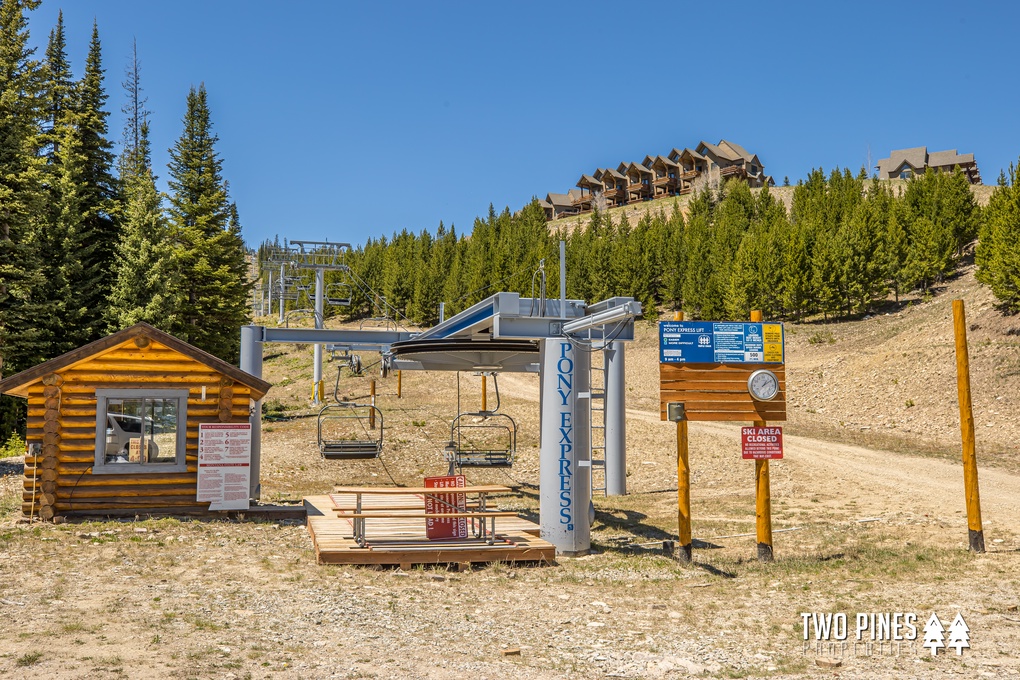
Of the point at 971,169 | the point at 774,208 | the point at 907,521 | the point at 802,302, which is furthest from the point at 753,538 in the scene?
the point at 971,169

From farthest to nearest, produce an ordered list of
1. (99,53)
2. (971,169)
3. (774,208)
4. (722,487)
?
(971,169) < (774,208) < (99,53) < (722,487)

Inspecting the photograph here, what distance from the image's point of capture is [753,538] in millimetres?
14242

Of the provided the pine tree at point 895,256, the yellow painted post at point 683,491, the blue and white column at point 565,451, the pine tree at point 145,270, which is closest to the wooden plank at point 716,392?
the yellow painted post at point 683,491

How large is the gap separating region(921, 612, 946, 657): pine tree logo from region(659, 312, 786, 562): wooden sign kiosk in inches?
144

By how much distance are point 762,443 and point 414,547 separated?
582 cm

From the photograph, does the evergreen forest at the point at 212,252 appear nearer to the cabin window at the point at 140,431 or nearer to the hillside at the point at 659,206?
the cabin window at the point at 140,431

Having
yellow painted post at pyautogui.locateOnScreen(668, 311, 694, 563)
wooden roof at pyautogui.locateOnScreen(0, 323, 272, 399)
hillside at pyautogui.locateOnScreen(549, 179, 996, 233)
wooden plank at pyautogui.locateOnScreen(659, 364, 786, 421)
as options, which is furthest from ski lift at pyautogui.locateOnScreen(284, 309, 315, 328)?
hillside at pyautogui.locateOnScreen(549, 179, 996, 233)

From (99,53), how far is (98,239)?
12160 millimetres

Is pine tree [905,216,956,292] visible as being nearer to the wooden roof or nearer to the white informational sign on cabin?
the wooden roof

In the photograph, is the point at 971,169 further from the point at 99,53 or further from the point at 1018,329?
the point at 99,53

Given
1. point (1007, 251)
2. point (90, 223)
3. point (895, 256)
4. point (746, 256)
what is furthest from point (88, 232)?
point (895, 256)

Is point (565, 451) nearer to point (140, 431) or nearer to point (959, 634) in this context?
point (959, 634)

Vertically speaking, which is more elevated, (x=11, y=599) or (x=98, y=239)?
(x=98, y=239)

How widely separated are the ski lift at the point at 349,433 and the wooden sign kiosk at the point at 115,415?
7.68 ft
